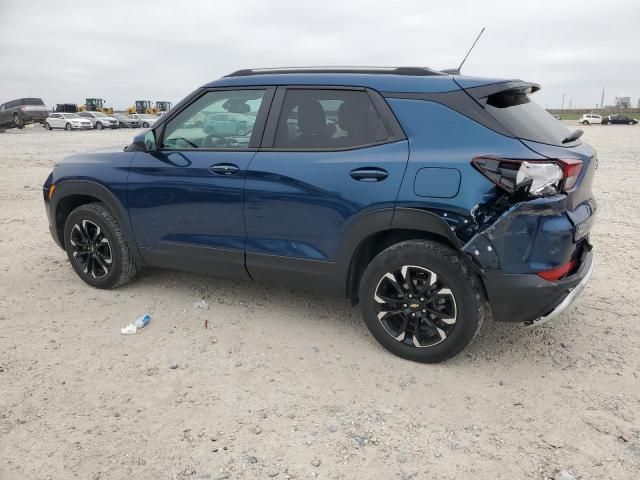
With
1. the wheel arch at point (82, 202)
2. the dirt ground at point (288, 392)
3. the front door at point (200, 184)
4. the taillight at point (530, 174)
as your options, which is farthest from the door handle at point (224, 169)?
the taillight at point (530, 174)

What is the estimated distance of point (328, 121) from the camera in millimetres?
3443

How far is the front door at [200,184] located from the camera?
3674 millimetres

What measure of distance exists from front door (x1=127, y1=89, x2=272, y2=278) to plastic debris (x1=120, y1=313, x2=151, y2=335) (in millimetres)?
466

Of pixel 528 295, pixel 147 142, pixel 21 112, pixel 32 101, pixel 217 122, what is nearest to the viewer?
pixel 528 295

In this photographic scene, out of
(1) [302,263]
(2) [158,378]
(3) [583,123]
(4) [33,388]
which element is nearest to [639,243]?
(1) [302,263]

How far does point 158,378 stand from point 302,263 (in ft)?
3.80

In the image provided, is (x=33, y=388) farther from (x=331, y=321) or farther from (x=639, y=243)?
(x=639, y=243)

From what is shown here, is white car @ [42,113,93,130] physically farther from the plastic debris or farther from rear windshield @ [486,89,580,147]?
rear windshield @ [486,89,580,147]

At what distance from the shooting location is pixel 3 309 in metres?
4.16

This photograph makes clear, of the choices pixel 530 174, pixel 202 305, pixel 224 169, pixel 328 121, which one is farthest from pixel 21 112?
pixel 530 174

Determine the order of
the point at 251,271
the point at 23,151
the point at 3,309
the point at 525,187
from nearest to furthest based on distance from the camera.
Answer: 1. the point at 525,187
2. the point at 251,271
3. the point at 3,309
4. the point at 23,151

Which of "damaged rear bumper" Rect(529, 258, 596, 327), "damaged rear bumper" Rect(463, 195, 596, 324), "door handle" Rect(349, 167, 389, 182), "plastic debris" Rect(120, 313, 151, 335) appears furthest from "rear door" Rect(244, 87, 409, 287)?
"damaged rear bumper" Rect(529, 258, 596, 327)

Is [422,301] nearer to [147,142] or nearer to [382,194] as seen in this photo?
[382,194]

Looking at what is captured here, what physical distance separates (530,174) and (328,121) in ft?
4.38
